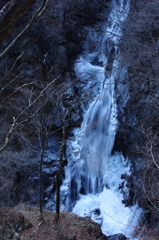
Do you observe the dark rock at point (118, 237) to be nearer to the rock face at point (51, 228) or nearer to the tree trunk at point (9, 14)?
the rock face at point (51, 228)

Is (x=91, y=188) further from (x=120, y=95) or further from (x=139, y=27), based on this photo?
(x=139, y=27)

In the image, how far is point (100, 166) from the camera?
10.6 m

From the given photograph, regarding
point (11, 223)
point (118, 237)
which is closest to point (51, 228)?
point (11, 223)

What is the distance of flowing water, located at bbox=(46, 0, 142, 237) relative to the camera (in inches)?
340

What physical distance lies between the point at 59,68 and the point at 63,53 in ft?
4.46

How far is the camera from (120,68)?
11602mm

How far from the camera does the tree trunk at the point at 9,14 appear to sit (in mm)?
1288

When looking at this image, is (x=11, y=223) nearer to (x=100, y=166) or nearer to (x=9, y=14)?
(x=100, y=166)

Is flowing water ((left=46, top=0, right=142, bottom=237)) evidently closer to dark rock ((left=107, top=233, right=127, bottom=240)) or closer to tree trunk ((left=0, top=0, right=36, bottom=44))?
dark rock ((left=107, top=233, right=127, bottom=240))

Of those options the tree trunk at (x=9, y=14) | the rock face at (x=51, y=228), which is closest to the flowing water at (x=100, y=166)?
the rock face at (x=51, y=228)

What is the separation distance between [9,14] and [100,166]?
32.7ft

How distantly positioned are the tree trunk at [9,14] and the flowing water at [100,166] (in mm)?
8059

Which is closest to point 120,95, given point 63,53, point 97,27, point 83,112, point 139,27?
point 83,112

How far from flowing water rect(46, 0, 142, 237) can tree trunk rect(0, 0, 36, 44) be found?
8059 mm
